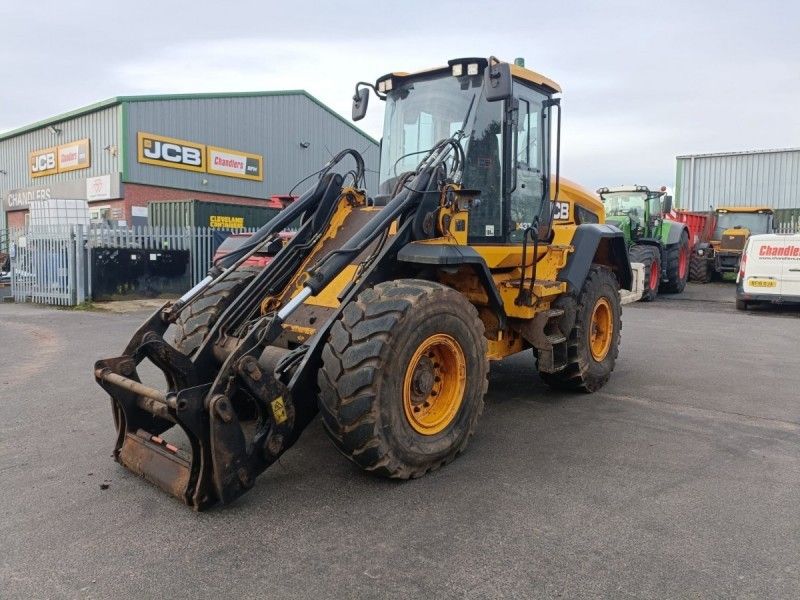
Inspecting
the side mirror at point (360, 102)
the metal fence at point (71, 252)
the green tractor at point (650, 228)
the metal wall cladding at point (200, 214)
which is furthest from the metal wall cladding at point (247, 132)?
the side mirror at point (360, 102)

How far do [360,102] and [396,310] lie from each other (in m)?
2.84

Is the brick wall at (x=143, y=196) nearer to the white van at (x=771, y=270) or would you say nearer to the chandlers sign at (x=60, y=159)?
the chandlers sign at (x=60, y=159)

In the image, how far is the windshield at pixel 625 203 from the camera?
1716 centimetres

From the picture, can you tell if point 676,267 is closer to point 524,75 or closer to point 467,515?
point 524,75

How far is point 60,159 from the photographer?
26.6 metres

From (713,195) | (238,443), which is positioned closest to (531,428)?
(238,443)

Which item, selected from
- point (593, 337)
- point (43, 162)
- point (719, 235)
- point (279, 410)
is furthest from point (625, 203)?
point (43, 162)

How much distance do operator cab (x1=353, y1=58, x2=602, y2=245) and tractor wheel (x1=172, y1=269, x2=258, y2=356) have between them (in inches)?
59.0

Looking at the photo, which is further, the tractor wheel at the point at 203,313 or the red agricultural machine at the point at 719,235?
the red agricultural machine at the point at 719,235

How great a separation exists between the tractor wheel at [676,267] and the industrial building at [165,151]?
458 inches

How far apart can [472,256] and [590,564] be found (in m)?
2.21

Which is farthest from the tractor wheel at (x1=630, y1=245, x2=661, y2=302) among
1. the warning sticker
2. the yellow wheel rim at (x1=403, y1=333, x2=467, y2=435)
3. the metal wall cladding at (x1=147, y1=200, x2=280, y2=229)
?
the warning sticker

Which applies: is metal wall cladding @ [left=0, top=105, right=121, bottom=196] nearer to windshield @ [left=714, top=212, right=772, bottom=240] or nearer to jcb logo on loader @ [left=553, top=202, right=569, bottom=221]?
jcb logo on loader @ [left=553, top=202, right=569, bottom=221]

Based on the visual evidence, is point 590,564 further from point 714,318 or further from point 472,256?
point 714,318
